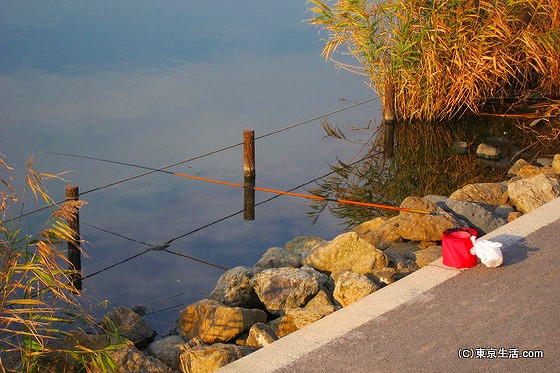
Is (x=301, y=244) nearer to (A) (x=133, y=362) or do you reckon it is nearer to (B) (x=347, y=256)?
(B) (x=347, y=256)

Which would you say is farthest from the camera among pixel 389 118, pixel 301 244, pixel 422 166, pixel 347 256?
pixel 389 118

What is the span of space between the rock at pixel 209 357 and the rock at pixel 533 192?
3.13m

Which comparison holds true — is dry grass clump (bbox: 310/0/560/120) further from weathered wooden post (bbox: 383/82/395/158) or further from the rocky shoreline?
the rocky shoreline

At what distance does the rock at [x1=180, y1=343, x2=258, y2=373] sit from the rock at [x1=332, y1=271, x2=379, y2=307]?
0.72 metres

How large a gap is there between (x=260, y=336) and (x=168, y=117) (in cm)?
695

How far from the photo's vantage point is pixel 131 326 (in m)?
6.20

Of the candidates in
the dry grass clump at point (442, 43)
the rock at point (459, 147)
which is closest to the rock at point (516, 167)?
the rock at point (459, 147)

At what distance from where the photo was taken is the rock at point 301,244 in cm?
788

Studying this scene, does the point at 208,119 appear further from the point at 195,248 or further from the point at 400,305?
the point at 400,305

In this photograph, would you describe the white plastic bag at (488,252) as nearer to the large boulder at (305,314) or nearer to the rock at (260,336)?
the large boulder at (305,314)

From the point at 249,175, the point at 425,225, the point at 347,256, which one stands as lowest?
the point at 249,175

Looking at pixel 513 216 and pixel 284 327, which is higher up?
pixel 513 216

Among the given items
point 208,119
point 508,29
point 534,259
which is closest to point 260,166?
point 208,119

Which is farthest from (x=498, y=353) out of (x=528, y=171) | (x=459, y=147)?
(x=459, y=147)
